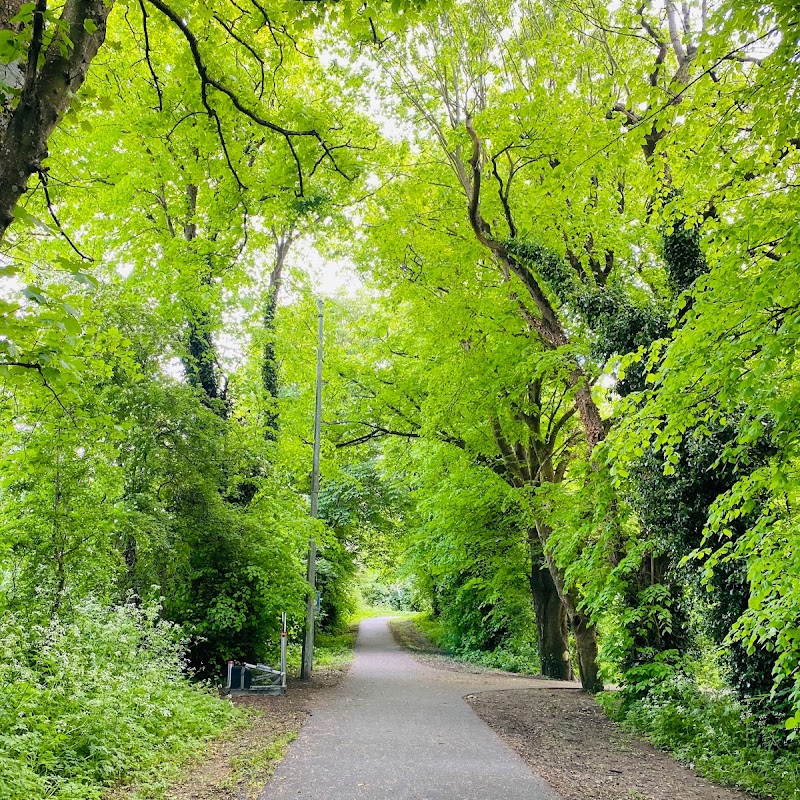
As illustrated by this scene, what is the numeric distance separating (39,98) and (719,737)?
27.6 ft

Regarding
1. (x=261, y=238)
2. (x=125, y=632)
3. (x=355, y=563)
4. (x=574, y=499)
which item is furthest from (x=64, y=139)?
(x=355, y=563)

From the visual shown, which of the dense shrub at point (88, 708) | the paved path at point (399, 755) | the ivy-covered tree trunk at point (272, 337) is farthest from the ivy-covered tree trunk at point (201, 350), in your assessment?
the paved path at point (399, 755)

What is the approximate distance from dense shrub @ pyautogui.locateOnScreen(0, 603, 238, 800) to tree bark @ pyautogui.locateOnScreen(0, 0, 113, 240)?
Result: 4.13m

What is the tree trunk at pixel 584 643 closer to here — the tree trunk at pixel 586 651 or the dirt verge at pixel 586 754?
the tree trunk at pixel 586 651

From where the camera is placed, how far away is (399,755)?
6.48m

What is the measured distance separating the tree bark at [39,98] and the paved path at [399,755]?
5124 mm

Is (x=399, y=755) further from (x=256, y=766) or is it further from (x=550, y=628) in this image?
(x=550, y=628)

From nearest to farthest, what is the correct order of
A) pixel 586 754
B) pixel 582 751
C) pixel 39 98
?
pixel 39 98, pixel 586 754, pixel 582 751

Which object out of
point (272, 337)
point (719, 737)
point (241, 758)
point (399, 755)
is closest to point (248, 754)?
point (241, 758)

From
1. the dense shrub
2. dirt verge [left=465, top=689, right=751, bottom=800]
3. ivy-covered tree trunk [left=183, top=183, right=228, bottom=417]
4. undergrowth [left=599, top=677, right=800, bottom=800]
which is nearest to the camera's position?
the dense shrub

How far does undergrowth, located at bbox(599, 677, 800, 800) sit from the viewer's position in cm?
558

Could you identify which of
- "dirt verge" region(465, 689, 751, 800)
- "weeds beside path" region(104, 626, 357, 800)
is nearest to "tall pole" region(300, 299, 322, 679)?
"weeds beside path" region(104, 626, 357, 800)

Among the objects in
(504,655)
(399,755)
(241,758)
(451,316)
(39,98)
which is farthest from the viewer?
(504,655)

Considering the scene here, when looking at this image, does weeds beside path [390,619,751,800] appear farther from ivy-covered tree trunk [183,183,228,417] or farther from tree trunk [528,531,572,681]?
ivy-covered tree trunk [183,183,228,417]
